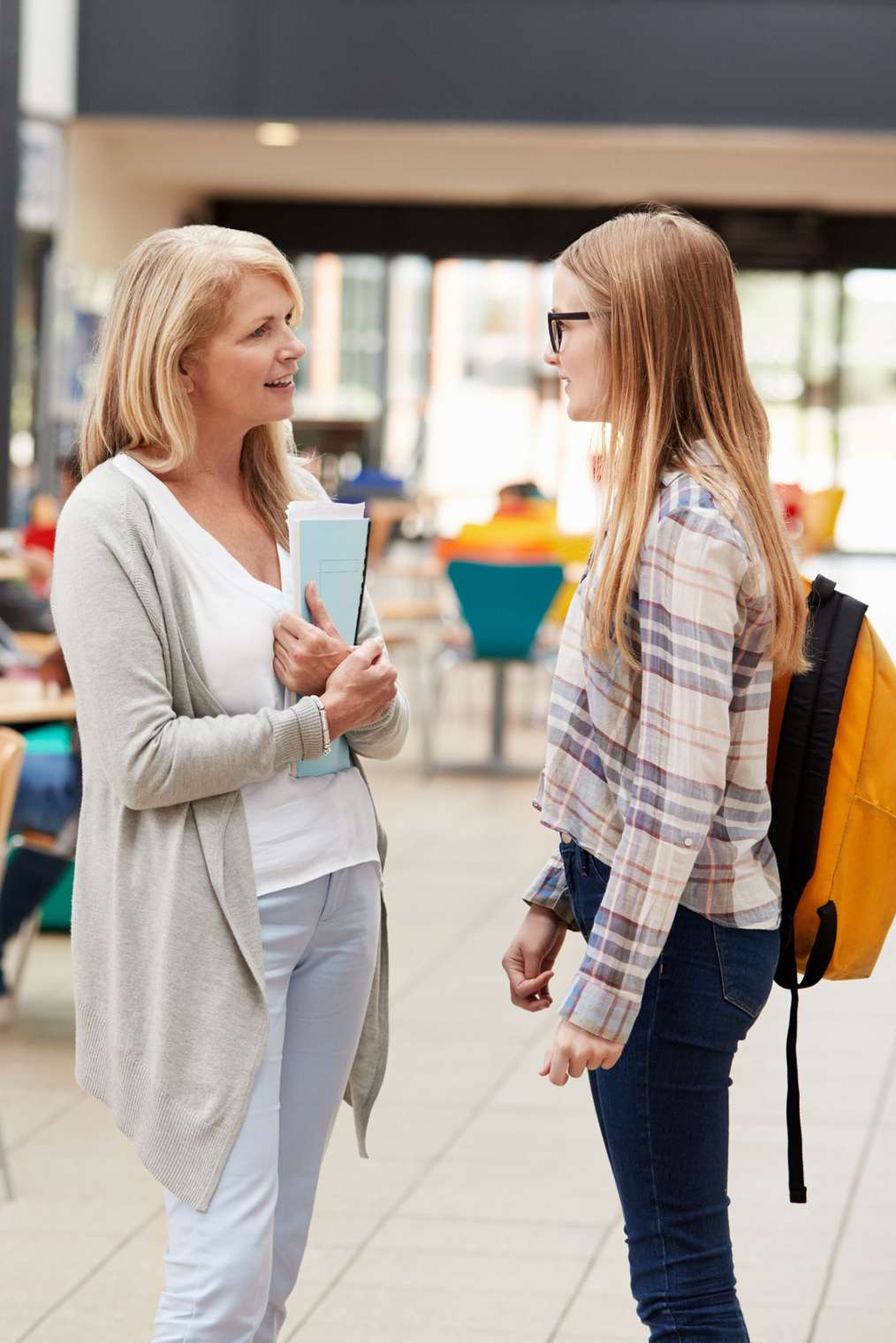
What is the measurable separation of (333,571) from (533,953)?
0.47m

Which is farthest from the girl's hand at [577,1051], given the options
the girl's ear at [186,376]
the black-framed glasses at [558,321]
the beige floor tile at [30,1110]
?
the beige floor tile at [30,1110]

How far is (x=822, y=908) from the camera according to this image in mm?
1885

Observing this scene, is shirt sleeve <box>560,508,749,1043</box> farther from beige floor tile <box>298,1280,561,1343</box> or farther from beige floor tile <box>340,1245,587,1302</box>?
beige floor tile <box>340,1245,587,1302</box>

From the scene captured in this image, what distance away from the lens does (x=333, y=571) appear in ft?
6.64

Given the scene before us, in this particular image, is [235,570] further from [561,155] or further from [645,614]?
[561,155]

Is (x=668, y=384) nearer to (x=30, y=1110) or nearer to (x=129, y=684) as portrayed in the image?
(x=129, y=684)

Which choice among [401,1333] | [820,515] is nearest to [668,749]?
[401,1333]

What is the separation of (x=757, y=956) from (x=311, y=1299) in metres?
1.47

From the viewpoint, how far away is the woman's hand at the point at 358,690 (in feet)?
6.53

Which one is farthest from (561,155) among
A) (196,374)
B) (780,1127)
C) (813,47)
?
(196,374)

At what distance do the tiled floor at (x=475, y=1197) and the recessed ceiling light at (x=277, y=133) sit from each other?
9.66 meters

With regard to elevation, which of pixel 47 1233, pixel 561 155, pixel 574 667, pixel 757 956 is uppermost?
pixel 561 155

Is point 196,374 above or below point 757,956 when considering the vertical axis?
above

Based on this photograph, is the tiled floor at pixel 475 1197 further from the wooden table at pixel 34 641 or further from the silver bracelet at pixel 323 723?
the wooden table at pixel 34 641
